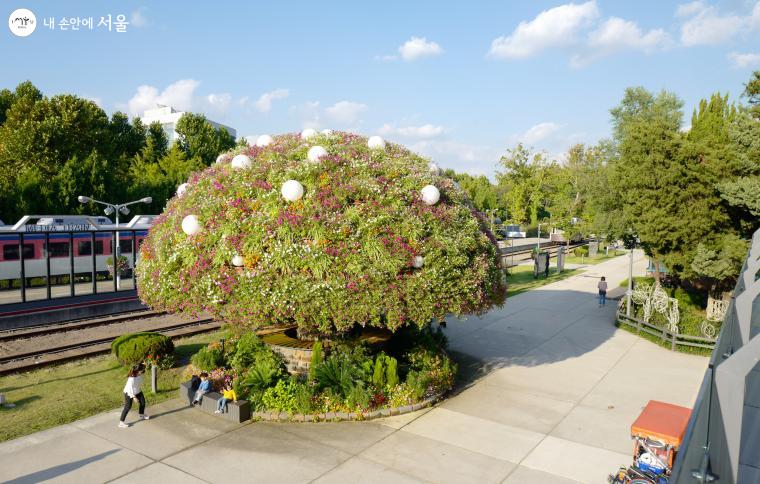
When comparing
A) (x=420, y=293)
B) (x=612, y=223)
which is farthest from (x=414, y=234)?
(x=612, y=223)

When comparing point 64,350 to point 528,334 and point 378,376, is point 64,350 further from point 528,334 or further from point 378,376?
point 528,334

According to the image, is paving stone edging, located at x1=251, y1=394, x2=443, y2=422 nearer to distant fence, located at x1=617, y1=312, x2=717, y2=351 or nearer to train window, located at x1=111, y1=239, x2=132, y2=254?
distant fence, located at x1=617, y1=312, x2=717, y2=351

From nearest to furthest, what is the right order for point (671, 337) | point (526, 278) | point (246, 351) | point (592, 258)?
point (246, 351)
point (671, 337)
point (526, 278)
point (592, 258)

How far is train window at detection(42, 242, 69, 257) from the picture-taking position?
1131 inches

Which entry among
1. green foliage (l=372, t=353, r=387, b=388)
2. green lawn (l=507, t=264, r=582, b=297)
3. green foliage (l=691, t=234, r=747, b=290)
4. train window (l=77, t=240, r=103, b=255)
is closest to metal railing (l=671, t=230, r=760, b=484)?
green foliage (l=372, t=353, r=387, b=388)

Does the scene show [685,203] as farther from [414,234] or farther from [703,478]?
[703,478]

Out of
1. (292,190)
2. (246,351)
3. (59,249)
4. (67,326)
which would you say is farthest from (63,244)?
(292,190)

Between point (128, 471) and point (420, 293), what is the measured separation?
6.30 metres

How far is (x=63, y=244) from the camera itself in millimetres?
28953

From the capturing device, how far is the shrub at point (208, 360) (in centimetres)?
1346

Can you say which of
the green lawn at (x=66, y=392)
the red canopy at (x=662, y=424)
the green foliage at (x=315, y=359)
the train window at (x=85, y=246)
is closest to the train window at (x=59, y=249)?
the train window at (x=85, y=246)

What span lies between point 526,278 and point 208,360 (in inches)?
1055

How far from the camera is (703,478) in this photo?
366 cm

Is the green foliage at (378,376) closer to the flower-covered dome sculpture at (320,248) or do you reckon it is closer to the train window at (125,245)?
the flower-covered dome sculpture at (320,248)
